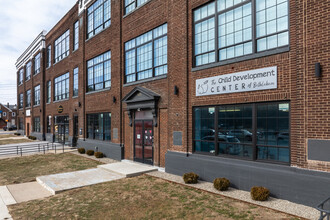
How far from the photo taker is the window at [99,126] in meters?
18.0

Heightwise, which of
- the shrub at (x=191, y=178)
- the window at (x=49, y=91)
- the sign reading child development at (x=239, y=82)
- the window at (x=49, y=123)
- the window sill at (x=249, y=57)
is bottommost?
the shrub at (x=191, y=178)

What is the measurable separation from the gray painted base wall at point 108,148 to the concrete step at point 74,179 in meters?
3.25

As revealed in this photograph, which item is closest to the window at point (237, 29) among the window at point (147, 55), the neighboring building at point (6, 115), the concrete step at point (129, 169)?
the window at point (147, 55)

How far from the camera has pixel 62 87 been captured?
26.9 metres

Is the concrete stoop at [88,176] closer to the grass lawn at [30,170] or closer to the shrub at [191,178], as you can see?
the grass lawn at [30,170]

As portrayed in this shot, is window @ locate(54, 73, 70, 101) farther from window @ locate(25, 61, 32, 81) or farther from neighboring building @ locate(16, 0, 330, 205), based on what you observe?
window @ locate(25, 61, 32, 81)

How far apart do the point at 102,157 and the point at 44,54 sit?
73.8 ft

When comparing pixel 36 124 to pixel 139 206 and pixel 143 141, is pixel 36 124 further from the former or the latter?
pixel 139 206

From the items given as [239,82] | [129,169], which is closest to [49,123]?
[129,169]

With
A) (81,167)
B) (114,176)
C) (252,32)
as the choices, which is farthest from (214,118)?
(81,167)

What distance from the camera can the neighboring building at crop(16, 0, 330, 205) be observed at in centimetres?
729

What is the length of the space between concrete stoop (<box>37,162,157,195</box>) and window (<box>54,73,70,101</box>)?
14976 millimetres

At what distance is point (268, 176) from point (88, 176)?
8169 mm

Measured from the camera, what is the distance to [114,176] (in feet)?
37.9
